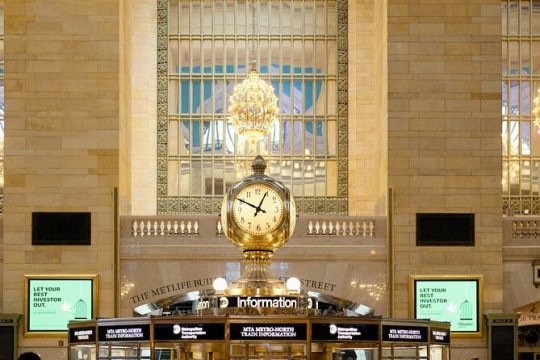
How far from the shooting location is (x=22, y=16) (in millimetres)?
23656

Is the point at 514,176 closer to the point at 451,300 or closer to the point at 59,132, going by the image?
the point at 451,300

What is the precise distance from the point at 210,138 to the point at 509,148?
6999mm

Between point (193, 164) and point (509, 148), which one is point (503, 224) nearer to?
point (509, 148)

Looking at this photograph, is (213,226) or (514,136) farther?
(514,136)

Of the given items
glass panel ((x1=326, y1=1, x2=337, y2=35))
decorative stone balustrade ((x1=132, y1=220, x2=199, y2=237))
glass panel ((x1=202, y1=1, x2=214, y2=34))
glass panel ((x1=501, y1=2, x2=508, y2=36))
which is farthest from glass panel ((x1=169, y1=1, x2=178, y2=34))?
glass panel ((x1=501, y1=2, x2=508, y2=36))

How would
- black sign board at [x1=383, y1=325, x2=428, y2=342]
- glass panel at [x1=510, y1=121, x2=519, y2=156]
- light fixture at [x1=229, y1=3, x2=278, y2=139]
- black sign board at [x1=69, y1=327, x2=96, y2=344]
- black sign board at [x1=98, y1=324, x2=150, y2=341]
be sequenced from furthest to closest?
glass panel at [x1=510, y1=121, x2=519, y2=156] < light fixture at [x1=229, y1=3, x2=278, y2=139] < black sign board at [x1=69, y1=327, x2=96, y2=344] < black sign board at [x1=383, y1=325, x2=428, y2=342] < black sign board at [x1=98, y1=324, x2=150, y2=341]

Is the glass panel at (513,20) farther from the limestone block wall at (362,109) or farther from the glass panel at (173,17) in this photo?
the glass panel at (173,17)

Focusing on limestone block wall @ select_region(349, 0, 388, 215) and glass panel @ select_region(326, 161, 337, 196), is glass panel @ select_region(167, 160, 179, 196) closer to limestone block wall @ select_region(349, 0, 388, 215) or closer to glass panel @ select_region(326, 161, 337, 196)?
glass panel @ select_region(326, 161, 337, 196)

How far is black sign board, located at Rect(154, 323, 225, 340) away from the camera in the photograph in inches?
264

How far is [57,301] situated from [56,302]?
0.09 feet

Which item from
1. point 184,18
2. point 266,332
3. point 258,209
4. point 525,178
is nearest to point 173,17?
point 184,18

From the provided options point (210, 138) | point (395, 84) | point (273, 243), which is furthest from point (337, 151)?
point (273, 243)

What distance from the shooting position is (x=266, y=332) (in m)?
6.66

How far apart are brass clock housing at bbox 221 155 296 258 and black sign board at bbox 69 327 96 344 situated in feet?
3.25
